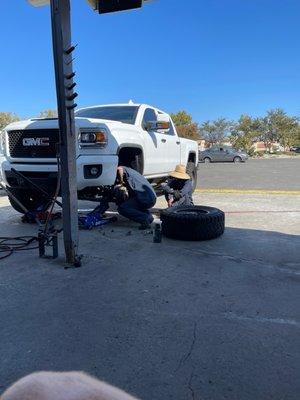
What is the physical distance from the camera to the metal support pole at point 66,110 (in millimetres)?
4383

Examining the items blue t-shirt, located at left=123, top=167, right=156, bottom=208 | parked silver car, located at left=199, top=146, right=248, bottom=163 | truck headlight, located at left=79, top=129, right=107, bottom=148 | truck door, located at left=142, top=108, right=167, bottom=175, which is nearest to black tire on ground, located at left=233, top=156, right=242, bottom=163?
parked silver car, located at left=199, top=146, right=248, bottom=163

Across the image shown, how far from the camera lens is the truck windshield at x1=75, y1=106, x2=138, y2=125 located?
7836 millimetres

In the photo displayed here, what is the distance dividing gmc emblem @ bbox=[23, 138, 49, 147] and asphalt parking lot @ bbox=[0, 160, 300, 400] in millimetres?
1886

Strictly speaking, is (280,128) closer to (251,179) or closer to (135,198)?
(251,179)

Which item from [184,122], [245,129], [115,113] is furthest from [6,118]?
[115,113]

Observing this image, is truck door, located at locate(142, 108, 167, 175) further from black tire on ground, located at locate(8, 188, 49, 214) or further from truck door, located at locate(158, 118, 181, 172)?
black tire on ground, located at locate(8, 188, 49, 214)

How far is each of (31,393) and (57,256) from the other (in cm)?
429

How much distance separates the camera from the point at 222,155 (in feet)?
130

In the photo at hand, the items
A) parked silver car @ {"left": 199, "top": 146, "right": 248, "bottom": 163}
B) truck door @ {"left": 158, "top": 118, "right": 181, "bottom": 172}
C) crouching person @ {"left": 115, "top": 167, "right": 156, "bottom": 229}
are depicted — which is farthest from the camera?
parked silver car @ {"left": 199, "top": 146, "right": 248, "bottom": 163}

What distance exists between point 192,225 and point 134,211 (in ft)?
4.04

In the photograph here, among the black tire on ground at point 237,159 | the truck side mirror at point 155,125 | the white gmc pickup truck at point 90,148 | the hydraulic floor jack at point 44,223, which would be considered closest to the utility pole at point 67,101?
→ the hydraulic floor jack at point 44,223

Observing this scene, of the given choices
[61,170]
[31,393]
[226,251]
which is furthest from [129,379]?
[226,251]

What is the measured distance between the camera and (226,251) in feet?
17.3

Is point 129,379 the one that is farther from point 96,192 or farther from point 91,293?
point 96,192
